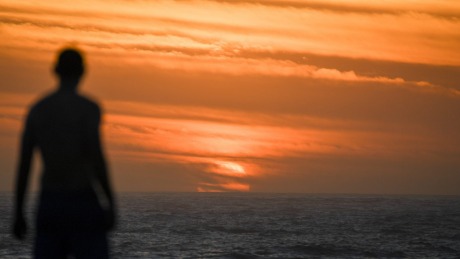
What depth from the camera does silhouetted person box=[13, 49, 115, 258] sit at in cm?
614

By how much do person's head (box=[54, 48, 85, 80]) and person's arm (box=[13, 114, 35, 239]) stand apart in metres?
0.37

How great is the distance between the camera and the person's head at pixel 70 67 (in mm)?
6340

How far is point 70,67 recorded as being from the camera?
6.36 m

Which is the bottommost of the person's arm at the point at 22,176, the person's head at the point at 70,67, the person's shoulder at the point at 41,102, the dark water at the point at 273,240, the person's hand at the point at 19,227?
the dark water at the point at 273,240

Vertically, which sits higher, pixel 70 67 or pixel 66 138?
pixel 70 67

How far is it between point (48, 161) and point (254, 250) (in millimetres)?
31713

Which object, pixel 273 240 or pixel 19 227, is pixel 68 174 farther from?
pixel 273 240

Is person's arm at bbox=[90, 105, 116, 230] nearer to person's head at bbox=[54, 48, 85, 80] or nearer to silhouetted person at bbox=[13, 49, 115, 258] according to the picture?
silhouetted person at bbox=[13, 49, 115, 258]

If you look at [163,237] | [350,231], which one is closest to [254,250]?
[163,237]

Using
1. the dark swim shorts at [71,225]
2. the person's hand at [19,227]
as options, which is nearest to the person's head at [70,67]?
the dark swim shorts at [71,225]

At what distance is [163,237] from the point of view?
143ft

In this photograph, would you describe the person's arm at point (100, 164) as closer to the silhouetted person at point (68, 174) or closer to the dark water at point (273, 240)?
the silhouetted person at point (68, 174)

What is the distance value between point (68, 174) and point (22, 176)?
362mm

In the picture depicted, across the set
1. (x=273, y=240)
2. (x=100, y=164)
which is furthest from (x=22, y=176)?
(x=273, y=240)
